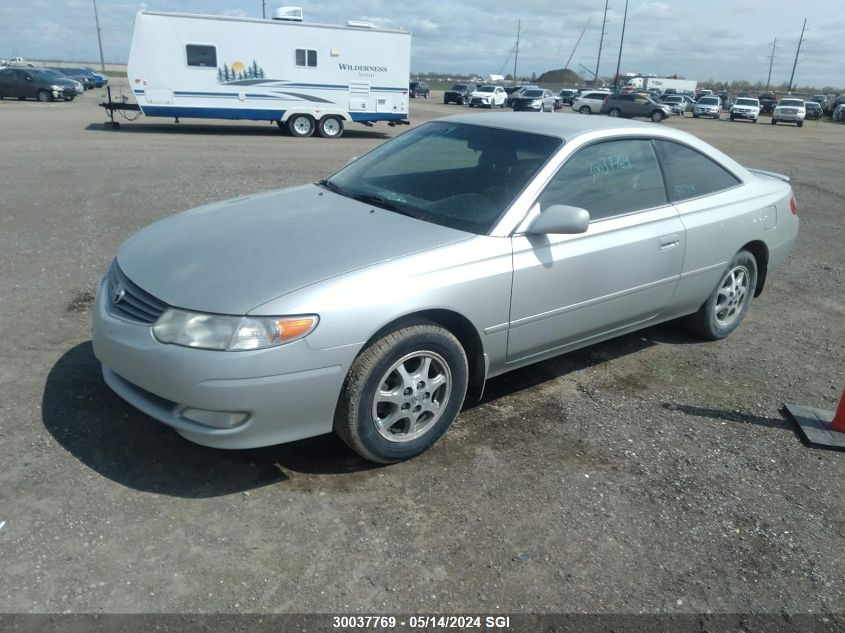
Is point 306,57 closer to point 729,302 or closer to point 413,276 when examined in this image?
point 729,302

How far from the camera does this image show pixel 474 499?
10.5 feet

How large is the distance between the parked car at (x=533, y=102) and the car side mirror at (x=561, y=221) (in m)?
34.0

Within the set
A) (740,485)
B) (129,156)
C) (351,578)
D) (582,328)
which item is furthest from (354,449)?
(129,156)

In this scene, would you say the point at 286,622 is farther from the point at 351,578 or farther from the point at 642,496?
the point at 642,496

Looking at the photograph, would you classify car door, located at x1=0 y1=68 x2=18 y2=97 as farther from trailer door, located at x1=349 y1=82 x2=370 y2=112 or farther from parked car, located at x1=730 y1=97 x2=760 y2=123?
parked car, located at x1=730 y1=97 x2=760 y2=123

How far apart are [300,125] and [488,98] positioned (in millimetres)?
26177

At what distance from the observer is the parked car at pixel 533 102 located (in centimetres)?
3738

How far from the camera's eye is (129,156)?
1334 centimetres

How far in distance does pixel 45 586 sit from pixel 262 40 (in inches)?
742

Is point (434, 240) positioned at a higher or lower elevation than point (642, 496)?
higher

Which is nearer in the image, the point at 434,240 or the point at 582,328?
the point at 434,240

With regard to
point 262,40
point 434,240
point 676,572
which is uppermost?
point 262,40

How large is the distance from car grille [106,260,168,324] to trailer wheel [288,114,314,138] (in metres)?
17.7

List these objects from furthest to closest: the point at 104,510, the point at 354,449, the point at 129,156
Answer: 1. the point at 129,156
2. the point at 354,449
3. the point at 104,510
